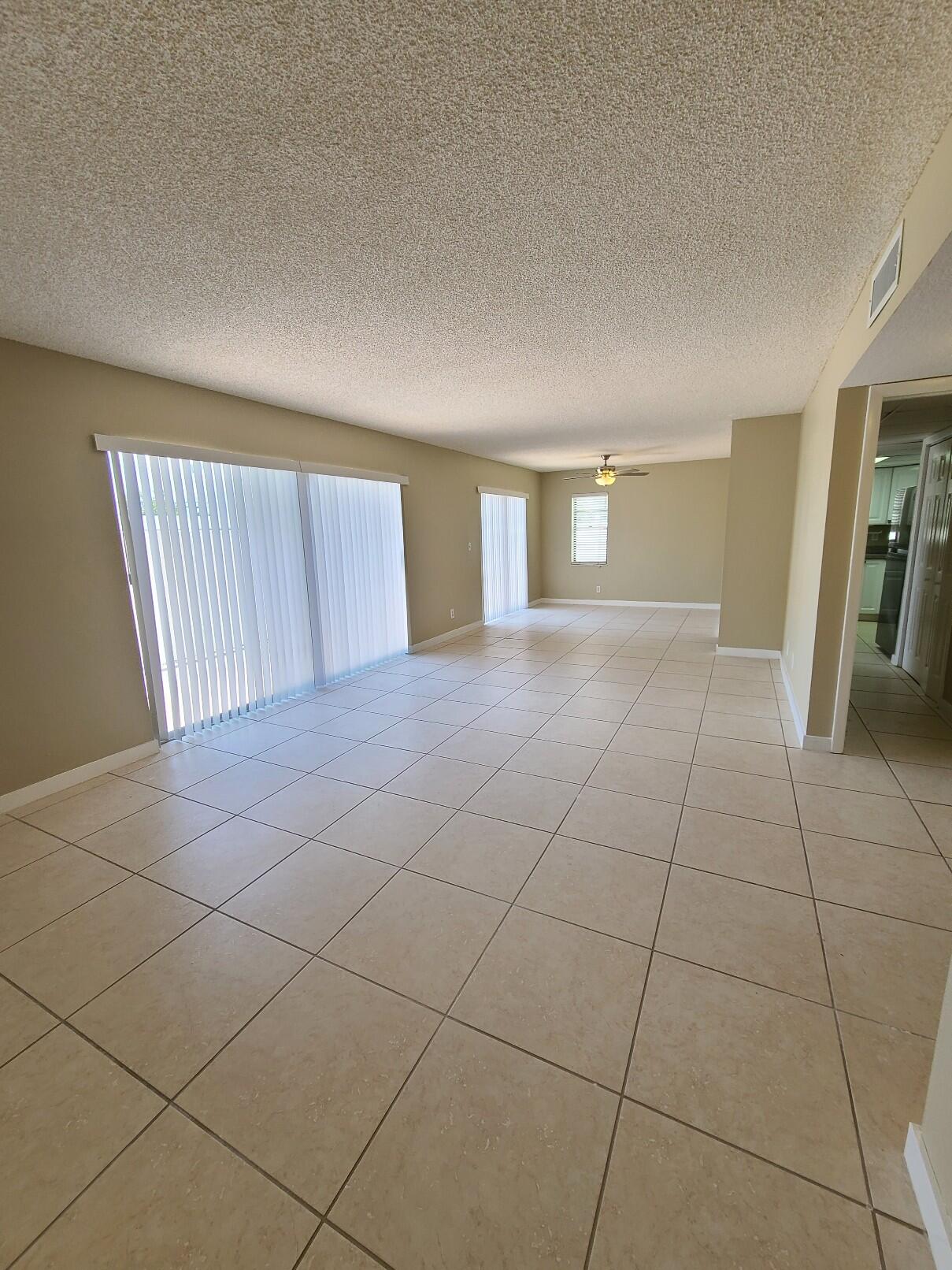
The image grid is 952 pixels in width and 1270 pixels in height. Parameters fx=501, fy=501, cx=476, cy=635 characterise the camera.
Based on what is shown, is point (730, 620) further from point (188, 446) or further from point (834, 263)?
point (188, 446)

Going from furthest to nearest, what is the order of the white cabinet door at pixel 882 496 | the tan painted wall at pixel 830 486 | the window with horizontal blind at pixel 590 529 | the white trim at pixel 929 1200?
the window with horizontal blind at pixel 590 529
the white cabinet door at pixel 882 496
the tan painted wall at pixel 830 486
the white trim at pixel 929 1200

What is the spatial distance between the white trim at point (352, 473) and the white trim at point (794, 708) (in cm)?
425

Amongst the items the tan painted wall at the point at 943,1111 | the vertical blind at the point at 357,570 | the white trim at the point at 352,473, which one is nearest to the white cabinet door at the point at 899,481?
the white trim at the point at 352,473

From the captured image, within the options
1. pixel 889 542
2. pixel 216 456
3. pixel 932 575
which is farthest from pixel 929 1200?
pixel 889 542

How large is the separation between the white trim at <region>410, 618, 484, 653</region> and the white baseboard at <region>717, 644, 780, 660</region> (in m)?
3.23

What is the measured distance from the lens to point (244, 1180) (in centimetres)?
111

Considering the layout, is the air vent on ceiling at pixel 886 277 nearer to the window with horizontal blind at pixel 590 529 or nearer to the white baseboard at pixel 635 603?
the white baseboard at pixel 635 603

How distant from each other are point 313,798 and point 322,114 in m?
2.72

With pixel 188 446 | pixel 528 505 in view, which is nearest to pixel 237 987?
pixel 188 446

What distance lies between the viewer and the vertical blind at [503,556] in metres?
7.57

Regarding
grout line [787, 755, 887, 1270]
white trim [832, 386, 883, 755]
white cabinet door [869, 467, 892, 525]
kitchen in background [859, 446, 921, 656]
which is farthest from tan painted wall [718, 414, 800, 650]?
grout line [787, 755, 887, 1270]

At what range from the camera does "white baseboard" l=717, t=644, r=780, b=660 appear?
541 centimetres

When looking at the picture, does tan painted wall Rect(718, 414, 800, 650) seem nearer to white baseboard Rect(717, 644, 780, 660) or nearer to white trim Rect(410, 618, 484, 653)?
white baseboard Rect(717, 644, 780, 660)

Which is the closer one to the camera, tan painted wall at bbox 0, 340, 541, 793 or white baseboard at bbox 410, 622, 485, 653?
tan painted wall at bbox 0, 340, 541, 793
